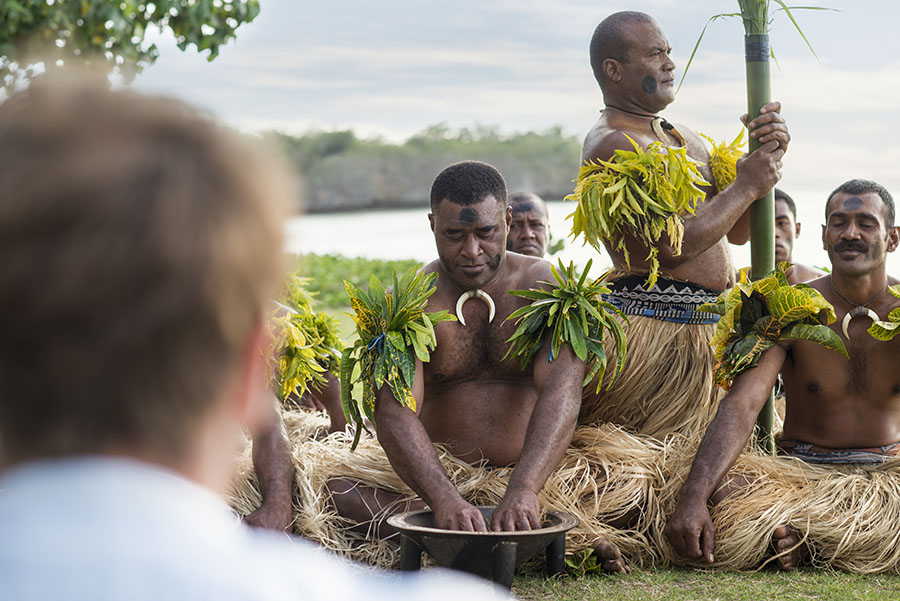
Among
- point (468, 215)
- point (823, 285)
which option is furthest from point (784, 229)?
point (468, 215)

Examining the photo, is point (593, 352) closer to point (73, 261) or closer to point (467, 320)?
point (467, 320)

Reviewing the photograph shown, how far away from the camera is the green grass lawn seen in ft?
9.55

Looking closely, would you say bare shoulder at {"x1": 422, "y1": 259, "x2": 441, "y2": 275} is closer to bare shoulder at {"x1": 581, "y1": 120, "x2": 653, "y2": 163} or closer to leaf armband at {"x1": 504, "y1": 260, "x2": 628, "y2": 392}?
leaf armband at {"x1": 504, "y1": 260, "x2": 628, "y2": 392}

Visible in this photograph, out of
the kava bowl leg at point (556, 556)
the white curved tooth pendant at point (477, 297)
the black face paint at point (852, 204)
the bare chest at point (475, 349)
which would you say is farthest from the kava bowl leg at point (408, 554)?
the black face paint at point (852, 204)

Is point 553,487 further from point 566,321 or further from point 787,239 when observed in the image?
point 787,239

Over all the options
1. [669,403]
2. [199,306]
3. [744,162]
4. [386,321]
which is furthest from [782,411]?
[199,306]

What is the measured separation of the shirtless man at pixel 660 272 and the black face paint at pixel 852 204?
1.32 ft

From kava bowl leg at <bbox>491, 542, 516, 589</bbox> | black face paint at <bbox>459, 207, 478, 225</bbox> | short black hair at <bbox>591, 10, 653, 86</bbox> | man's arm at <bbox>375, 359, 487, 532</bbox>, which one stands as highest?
short black hair at <bbox>591, 10, 653, 86</bbox>

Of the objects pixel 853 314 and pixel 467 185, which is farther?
pixel 853 314

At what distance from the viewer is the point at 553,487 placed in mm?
3344

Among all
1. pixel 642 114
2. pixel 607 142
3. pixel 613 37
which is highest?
pixel 613 37

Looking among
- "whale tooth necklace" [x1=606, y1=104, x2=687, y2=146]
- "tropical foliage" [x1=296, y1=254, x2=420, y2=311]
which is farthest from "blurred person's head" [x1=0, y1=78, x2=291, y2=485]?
"tropical foliage" [x1=296, y1=254, x2=420, y2=311]

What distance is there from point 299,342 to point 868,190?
2148mm

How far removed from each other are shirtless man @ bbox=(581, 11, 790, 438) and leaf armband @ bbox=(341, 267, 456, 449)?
91 centimetres
